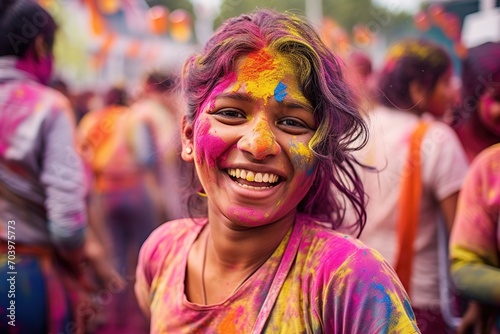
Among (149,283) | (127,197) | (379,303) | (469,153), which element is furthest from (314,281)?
(127,197)

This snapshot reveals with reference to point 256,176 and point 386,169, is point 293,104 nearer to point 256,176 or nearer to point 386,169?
point 256,176

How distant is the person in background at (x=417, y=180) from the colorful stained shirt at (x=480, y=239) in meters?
0.69

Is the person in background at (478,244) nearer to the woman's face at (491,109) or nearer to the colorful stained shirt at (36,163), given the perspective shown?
the woman's face at (491,109)

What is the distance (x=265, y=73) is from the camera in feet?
5.33

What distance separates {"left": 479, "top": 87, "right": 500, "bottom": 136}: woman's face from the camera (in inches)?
119

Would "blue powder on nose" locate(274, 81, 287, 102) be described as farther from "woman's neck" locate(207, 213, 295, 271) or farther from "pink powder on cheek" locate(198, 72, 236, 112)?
"woman's neck" locate(207, 213, 295, 271)

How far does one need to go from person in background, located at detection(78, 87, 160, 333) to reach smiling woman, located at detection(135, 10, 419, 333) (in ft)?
8.15

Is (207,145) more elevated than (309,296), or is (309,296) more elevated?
(207,145)

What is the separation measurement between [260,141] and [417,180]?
1.82 meters

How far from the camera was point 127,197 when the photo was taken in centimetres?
426

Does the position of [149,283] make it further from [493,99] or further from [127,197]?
[127,197]

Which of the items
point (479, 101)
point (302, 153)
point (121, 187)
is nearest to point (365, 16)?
point (479, 101)

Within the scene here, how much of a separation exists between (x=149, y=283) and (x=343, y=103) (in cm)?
83

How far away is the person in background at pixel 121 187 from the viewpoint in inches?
164
